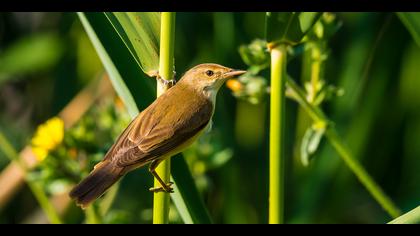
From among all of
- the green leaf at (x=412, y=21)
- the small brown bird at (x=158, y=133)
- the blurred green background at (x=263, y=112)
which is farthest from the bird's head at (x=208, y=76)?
the blurred green background at (x=263, y=112)

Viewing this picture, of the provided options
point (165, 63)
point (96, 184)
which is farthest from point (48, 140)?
point (165, 63)

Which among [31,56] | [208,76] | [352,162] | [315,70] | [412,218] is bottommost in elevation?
[412,218]

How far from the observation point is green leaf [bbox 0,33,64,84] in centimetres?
500

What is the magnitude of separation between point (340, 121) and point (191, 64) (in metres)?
1.00

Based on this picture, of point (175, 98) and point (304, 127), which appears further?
point (304, 127)

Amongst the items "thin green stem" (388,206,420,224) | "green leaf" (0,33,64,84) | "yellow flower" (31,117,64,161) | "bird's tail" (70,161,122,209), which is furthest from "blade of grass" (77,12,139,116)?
"green leaf" (0,33,64,84)

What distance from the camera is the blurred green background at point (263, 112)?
14.8 ft

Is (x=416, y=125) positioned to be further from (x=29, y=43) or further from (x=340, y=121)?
(x=29, y=43)

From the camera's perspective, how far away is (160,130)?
2215 millimetres

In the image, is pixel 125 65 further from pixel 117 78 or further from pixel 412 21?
pixel 412 21

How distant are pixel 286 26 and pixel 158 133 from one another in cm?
55

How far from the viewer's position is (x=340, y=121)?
4570mm

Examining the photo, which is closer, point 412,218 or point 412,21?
point 412,218

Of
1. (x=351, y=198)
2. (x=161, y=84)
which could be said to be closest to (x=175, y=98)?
(x=161, y=84)
